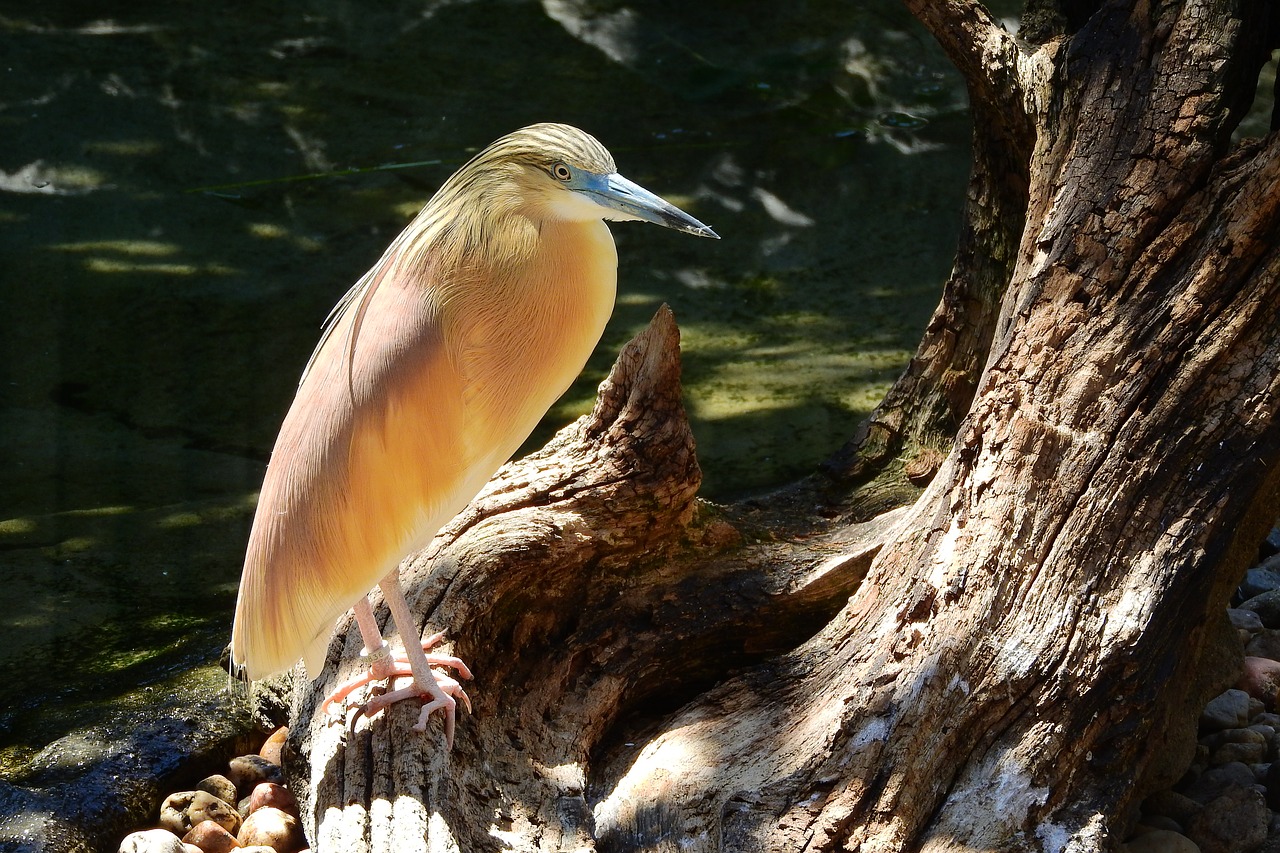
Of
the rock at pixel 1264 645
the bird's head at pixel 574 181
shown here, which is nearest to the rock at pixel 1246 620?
the rock at pixel 1264 645

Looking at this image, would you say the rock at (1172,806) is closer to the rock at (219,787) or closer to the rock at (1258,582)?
the rock at (1258,582)

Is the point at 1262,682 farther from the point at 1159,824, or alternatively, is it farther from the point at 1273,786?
the point at 1159,824

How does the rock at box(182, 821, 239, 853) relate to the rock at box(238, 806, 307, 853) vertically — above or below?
below

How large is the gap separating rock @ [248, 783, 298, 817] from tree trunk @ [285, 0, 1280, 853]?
190 mm

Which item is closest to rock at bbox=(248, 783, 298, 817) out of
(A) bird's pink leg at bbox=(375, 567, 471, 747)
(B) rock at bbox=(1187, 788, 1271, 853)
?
(A) bird's pink leg at bbox=(375, 567, 471, 747)

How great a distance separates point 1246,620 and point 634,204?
2.18 metres

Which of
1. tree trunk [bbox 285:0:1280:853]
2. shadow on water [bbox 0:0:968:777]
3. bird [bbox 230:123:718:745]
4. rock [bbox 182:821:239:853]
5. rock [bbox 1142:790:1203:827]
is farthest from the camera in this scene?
shadow on water [bbox 0:0:968:777]

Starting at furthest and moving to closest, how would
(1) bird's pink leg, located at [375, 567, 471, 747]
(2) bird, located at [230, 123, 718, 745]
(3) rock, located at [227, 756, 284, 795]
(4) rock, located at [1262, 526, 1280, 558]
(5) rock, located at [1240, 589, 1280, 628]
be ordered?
(4) rock, located at [1262, 526, 1280, 558] → (5) rock, located at [1240, 589, 1280, 628] → (3) rock, located at [227, 756, 284, 795] → (1) bird's pink leg, located at [375, 567, 471, 747] → (2) bird, located at [230, 123, 718, 745]

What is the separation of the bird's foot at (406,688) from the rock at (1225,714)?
1722 millimetres

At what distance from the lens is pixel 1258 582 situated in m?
3.66

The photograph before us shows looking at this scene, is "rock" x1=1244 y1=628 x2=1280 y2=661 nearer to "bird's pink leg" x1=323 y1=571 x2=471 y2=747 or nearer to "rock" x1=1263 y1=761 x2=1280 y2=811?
"rock" x1=1263 y1=761 x2=1280 y2=811

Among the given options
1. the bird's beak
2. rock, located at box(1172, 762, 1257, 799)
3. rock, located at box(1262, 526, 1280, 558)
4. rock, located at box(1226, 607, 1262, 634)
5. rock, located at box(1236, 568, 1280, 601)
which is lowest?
rock, located at box(1172, 762, 1257, 799)

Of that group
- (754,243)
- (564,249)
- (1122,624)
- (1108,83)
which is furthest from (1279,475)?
(754,243)

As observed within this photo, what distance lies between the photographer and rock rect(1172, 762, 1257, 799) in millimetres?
2770
